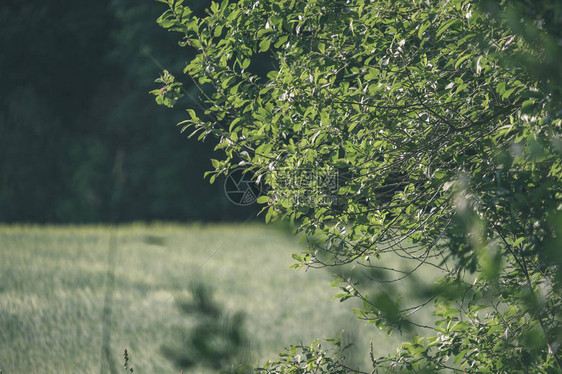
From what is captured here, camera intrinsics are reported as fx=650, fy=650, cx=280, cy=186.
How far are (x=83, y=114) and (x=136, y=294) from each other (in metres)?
18.2

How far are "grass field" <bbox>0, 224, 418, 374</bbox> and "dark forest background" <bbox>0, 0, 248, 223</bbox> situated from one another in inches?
174

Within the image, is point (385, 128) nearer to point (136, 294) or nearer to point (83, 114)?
point (136, 294)

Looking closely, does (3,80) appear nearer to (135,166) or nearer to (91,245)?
(135,166)

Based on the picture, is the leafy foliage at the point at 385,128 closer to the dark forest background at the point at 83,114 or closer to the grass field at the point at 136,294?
the grass field at the point at 136,294

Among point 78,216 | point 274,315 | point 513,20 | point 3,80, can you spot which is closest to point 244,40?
point 513,20

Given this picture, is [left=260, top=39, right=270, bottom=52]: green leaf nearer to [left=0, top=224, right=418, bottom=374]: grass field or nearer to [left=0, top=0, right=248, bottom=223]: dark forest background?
[left=0, top=224, right=418, bottom=374]: grass field

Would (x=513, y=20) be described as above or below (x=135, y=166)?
below

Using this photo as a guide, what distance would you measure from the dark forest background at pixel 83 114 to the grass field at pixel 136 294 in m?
4.41

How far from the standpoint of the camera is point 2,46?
26812 millimetres

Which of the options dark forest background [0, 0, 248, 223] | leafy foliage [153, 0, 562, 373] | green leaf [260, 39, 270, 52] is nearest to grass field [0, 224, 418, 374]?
leafy foliage [153, 0, 562, 373]

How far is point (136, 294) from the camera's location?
11547mm

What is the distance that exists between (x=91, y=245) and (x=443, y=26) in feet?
53.4

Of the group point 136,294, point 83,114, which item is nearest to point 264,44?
point 136,294

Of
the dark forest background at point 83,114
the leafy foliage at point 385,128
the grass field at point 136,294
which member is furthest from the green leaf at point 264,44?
the dark forest background at point 83,114
